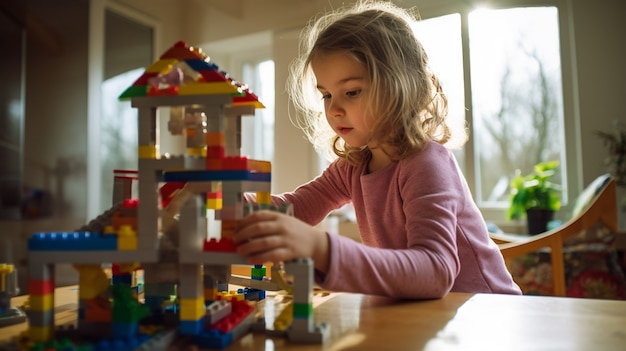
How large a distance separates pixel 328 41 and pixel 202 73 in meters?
0.39

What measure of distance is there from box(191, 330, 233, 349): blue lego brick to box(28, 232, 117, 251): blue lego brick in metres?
0.12

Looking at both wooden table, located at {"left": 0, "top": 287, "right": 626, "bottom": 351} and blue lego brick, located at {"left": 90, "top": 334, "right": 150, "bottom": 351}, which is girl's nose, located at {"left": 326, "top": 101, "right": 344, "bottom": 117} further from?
blue lego brick, located at {"left": 90, "top": 334, "right": 150, "bottom": 351}

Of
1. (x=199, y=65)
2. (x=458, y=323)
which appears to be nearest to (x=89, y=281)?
(x=199, y=65)

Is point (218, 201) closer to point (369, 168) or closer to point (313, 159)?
point (369, 168)

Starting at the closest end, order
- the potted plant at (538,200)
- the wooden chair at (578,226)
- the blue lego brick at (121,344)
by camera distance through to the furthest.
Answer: the blue lego brick at (121,344), the wooden chair at (578,226), the potted plant at (538,200)

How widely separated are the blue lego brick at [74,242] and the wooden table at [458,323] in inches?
4.7

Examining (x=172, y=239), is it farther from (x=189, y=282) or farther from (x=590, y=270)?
(x=590, y=270)

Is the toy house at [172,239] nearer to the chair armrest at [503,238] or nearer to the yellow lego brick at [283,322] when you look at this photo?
the yellow lego brick at [283,322]

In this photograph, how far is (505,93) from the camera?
340 centimetres

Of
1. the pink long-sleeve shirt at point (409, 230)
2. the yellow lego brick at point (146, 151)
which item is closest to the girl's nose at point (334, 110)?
the pink long-sleeve shirt at point (409, 230)

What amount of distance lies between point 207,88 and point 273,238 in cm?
17

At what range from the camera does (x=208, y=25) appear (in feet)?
12.1

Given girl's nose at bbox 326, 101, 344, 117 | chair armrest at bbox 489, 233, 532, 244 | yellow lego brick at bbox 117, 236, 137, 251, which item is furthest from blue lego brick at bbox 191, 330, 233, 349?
chair armrest at bbox 489, 233, 532, 244

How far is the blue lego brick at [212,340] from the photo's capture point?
471mm
